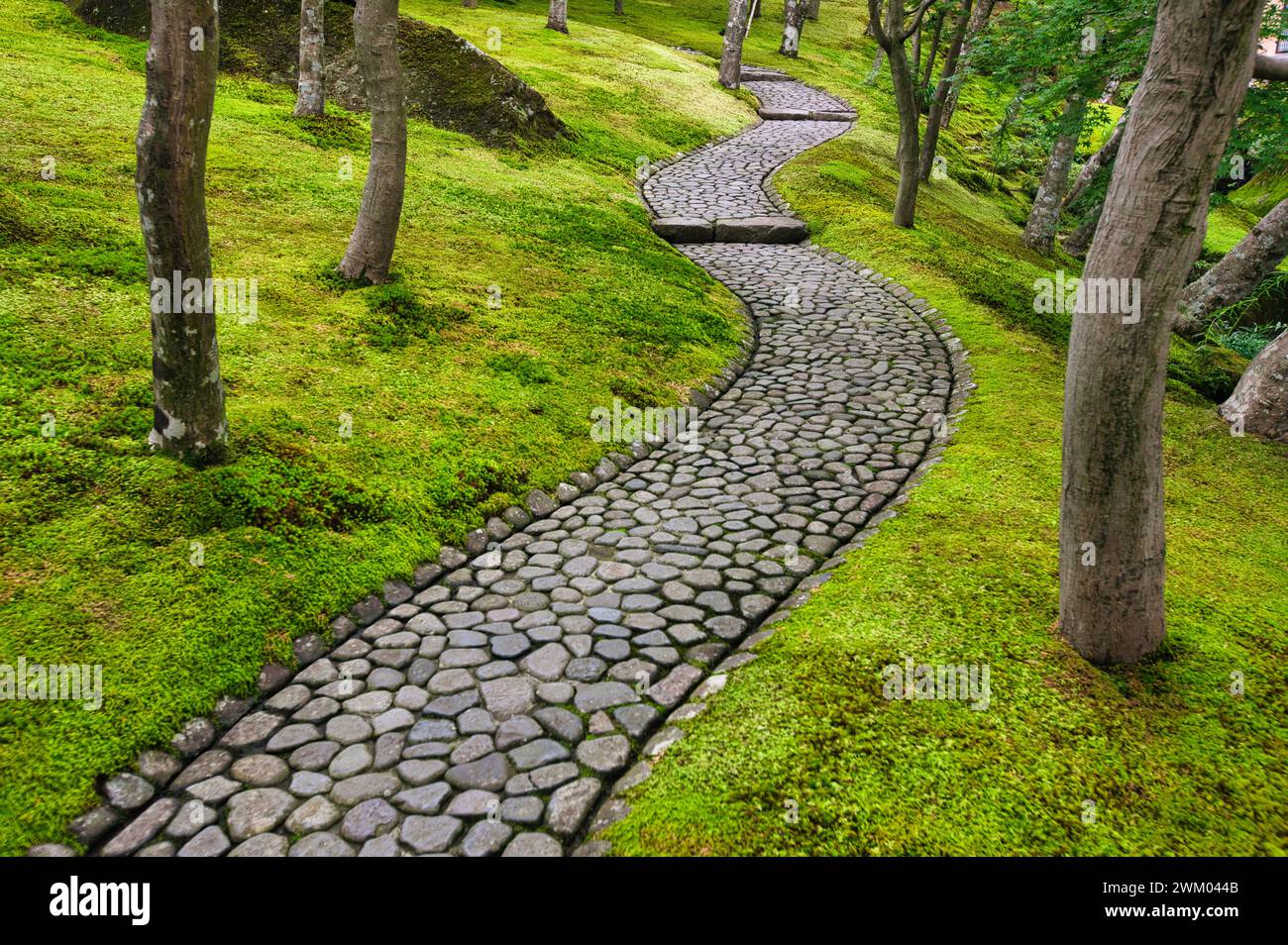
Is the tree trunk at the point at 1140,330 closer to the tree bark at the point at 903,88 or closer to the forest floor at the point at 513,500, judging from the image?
the forest floor at the point at 513,500

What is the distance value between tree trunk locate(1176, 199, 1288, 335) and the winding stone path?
734cm

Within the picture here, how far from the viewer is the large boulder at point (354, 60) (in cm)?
1762

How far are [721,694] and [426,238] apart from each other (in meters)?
9.44

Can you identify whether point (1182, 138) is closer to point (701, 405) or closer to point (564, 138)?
point (701, 405)

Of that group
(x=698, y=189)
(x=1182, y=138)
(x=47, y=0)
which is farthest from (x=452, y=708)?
(x=47, y=0)

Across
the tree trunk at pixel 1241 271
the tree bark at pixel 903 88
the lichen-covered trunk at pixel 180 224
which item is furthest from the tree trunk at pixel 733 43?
the lichen-covered trunk at pixel 180 224

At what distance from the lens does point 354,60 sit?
17.5 meters

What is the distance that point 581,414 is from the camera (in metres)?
9.36

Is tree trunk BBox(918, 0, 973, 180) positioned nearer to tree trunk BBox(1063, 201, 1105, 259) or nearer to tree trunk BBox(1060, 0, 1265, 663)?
tree trunk BBox(1063, 201, 1105, 259)

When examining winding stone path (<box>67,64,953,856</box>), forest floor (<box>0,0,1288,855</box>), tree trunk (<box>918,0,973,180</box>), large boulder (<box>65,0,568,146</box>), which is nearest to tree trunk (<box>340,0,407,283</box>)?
forest floor (<box>0,0,1288,855</box>)

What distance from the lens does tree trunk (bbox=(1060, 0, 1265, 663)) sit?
4395mm

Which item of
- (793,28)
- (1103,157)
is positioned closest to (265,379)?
(1103,157)

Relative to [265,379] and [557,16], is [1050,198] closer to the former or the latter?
[265,379]

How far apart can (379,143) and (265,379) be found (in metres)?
3.75
